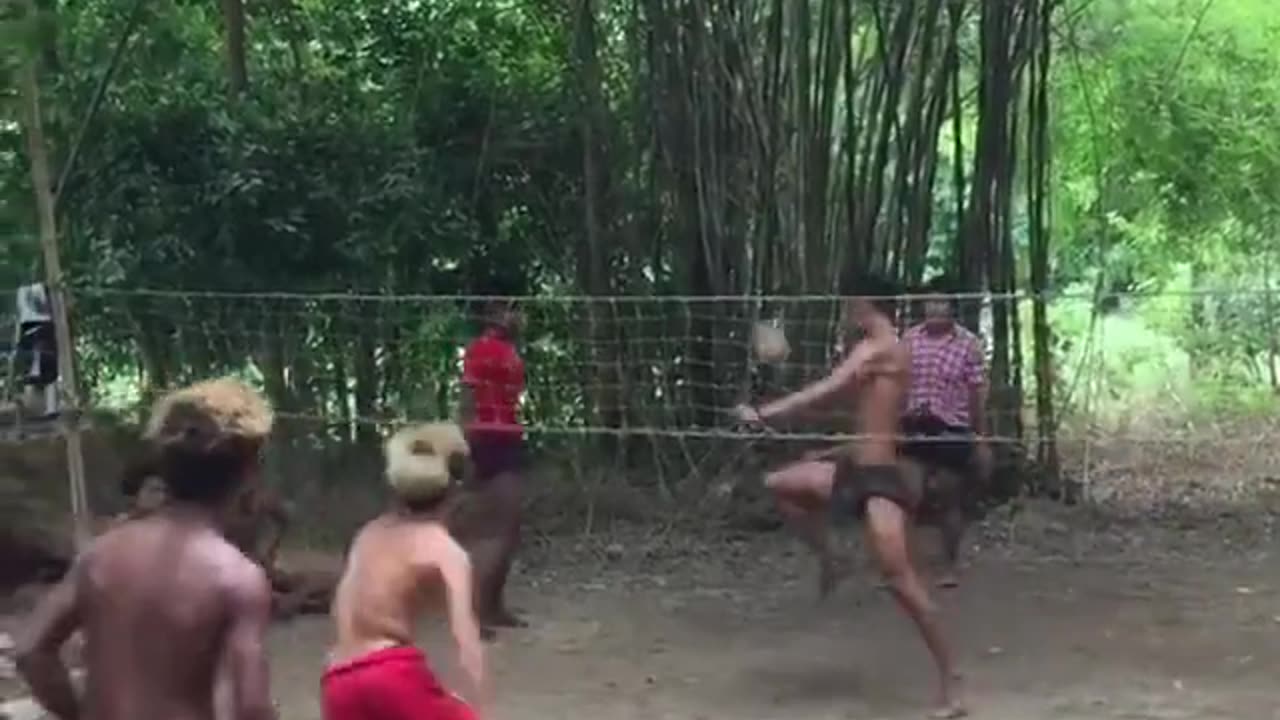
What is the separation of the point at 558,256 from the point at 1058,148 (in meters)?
4.74

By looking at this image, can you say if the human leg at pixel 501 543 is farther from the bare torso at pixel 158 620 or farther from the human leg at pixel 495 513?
the bare torso at pixel 158 620

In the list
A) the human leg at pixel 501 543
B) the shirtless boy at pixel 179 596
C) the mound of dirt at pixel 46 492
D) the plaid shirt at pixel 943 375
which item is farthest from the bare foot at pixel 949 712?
the shirtless boy at pixel 179 596

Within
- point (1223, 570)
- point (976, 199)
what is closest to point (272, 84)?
point (976, 199)

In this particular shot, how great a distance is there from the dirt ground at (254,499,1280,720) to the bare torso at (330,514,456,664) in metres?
2.61

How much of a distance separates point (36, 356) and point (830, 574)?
4892 mm

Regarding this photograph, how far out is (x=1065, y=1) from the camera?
1195 cm

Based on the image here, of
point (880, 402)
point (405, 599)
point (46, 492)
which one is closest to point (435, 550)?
point (405, 599)

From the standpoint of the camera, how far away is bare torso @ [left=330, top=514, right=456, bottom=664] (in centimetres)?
437

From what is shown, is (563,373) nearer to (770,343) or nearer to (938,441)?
(770,343)

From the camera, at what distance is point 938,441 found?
26.1 ft

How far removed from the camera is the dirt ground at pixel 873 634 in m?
7.16

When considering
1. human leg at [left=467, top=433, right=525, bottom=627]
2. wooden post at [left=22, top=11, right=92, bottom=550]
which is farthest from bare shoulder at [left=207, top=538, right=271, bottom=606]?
human leg at [left=467, top=433, right=525, bottom=627]

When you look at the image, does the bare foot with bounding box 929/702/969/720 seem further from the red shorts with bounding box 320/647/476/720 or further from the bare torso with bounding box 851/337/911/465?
the red shorts with bounding box 320/647/476/720

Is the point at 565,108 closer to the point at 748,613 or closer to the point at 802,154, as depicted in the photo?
the point at 802,154
